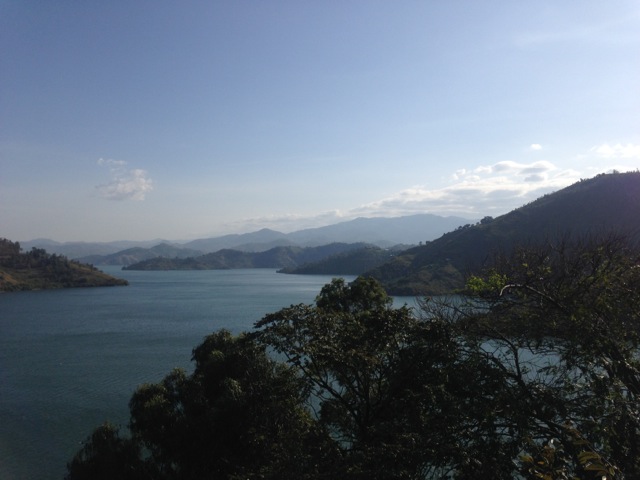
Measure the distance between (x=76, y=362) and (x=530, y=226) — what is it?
203ft

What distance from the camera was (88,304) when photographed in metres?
68.2

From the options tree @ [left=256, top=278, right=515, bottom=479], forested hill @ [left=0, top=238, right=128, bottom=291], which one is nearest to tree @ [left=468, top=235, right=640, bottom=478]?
tree @ [left=256, top=278, right=515, bottom=479]

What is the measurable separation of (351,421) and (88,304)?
233 feet

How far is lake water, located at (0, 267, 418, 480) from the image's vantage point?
17.1 m

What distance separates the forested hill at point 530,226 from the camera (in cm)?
5488

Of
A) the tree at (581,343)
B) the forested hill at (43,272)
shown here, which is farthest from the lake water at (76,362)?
the forested hill at (43,272)

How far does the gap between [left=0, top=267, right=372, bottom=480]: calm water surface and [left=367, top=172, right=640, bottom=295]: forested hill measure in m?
24.8

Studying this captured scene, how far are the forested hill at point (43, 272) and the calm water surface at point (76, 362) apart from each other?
37.9 meters

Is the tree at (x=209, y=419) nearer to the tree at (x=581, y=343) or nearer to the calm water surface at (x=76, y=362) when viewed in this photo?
the tree at (x=581, y=343)

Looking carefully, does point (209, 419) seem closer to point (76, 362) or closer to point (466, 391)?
point (466, 391)

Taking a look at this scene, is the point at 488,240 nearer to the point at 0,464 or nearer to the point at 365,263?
the point at 365,263

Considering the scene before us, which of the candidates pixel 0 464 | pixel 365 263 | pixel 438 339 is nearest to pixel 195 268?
pixel 365 263

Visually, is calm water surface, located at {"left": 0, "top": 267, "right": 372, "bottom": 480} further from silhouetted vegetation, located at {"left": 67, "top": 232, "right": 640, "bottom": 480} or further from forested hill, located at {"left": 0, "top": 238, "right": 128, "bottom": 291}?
forested hill, located at {"left": 0, "top": 238, "right": 128, "bottom": 291}

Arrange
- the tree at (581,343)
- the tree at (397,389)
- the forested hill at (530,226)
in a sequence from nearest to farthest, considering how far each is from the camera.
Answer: the tree at (581,343) → the tree at (397,389) → the forested hill at (530,226)
